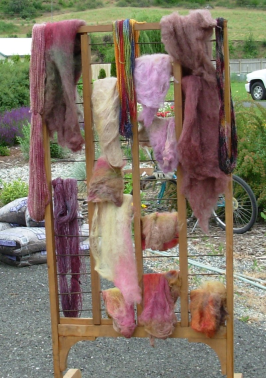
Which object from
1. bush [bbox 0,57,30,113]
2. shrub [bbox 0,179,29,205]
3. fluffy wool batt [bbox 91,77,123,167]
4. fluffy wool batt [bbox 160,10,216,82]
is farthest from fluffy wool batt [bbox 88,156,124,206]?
bush [bbox 0,57,30,113]

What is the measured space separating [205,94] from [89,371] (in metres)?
1.77

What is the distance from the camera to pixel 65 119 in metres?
2.58

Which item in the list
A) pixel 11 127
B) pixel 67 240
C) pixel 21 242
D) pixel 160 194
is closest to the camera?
pixel 67 240

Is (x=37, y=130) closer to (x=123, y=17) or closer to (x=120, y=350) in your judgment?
(x=120, y=350)

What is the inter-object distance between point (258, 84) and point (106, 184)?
648 inches

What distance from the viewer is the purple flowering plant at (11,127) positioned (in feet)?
34.7

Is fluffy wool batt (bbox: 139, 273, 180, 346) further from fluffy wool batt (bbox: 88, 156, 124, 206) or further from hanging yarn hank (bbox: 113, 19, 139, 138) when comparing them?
hanging yarn hank (bbox: 113, 19, 139, 138)

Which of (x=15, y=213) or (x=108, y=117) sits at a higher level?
(x=108, y=117)

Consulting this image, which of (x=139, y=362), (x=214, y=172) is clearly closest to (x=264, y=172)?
(x=139, y=362)

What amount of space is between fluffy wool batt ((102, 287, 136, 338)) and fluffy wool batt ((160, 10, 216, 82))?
45.4 inches

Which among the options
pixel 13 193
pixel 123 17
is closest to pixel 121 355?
pixel 13 193

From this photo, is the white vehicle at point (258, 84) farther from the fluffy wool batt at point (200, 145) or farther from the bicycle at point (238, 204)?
the fluffy wool batt at point (200, 145)

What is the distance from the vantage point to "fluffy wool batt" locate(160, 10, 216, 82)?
7.69ft

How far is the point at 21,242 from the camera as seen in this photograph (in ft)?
15.8
